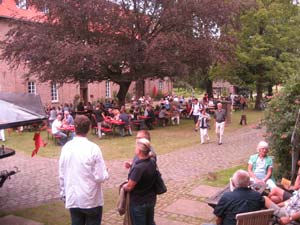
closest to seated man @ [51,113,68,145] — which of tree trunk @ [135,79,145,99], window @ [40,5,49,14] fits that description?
window @ [40,5,49,14]

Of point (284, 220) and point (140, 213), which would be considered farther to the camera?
point (284, 220)

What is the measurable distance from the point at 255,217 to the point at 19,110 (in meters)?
4.55

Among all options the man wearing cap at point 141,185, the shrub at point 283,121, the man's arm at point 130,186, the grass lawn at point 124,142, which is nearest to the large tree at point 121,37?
the grass lawn at point 124,142

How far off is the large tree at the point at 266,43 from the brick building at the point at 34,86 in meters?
7.24

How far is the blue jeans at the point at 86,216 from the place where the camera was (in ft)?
14.4

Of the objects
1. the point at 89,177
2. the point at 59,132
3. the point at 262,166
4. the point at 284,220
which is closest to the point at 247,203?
the point at 284,220

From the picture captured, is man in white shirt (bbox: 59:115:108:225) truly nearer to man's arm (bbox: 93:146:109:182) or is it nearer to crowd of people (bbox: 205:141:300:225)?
man's arm (bbox: 93:146:109:182)

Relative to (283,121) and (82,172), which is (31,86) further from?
(82,172)

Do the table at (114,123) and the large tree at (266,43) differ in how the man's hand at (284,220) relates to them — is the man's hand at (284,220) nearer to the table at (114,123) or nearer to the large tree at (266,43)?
the table at (114,123)

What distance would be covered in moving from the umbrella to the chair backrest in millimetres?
3982

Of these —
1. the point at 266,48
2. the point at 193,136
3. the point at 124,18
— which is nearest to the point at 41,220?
the point at 193,136

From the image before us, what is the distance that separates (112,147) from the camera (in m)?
14.5

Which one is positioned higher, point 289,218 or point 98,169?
point 98,169

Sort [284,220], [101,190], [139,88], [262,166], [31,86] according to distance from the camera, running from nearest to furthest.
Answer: [101,190]
[284,220]
[262,166]
[139,88]
[31,86]
